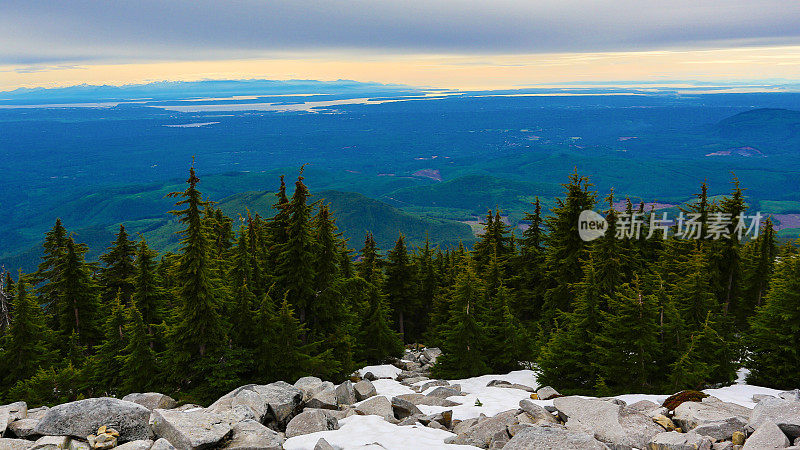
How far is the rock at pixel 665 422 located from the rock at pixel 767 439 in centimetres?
207

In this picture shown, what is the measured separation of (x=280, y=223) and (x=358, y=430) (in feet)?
58.3

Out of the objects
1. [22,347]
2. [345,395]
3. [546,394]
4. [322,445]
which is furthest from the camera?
[22,347]

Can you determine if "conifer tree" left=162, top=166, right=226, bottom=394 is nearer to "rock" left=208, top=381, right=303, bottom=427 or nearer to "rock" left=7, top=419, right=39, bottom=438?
"rock" left=208, top=381, right=303, bottom=427

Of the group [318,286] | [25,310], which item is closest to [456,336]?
[318,286]

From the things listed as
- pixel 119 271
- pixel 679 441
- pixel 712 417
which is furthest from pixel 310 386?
pixel 119 271

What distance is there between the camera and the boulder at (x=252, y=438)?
1271cm

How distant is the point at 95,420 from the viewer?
508 inches

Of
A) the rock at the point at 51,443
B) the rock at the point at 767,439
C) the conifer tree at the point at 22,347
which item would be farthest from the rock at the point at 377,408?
the conifer tree at the point at 22,347

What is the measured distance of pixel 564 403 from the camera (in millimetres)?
15805

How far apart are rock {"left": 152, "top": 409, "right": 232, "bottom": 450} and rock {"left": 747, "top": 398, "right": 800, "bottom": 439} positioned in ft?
47.0

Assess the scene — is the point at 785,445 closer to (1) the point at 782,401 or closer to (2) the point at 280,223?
(1) the point at 782,401

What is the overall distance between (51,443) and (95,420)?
3.35 ft

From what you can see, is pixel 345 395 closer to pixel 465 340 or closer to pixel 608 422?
pixel 608 422

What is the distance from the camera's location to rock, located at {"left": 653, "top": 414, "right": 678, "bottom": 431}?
14.0 m
